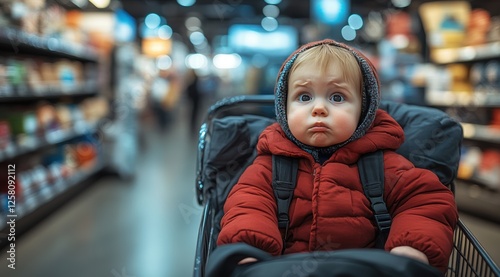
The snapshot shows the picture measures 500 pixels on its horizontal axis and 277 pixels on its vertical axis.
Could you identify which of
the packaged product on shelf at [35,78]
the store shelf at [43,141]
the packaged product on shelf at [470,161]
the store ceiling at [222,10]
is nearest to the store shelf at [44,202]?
the store shelf at [43,141]

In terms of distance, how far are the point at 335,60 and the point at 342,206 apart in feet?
1.41

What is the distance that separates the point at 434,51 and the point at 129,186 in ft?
11.9

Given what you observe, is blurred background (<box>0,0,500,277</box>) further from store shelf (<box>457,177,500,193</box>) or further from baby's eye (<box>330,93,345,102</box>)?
baby's eye (<box>330,93,345,102</box>)

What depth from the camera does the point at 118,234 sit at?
3635 millimetres

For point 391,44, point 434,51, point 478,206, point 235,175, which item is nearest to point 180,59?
point 391,44

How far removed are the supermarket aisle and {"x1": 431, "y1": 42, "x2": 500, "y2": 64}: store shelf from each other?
9.43 ft

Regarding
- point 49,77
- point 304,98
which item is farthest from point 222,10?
point 304,98

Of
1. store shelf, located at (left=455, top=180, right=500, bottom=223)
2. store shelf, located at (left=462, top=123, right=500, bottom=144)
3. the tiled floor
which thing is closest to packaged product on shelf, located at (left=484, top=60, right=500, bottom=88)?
store shelf, located at (left=462, top=123, right=500, bottom=144)

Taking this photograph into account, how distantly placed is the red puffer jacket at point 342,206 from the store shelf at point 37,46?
239cm

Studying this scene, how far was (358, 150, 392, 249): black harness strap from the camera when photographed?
136cm

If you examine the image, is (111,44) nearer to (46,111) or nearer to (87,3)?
(87,3)

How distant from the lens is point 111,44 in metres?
5.85

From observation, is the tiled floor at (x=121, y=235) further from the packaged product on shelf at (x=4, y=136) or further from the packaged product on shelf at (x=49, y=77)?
the packaged product on shelf at (x=49, y=77)

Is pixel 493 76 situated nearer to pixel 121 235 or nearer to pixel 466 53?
pixel 466 53
